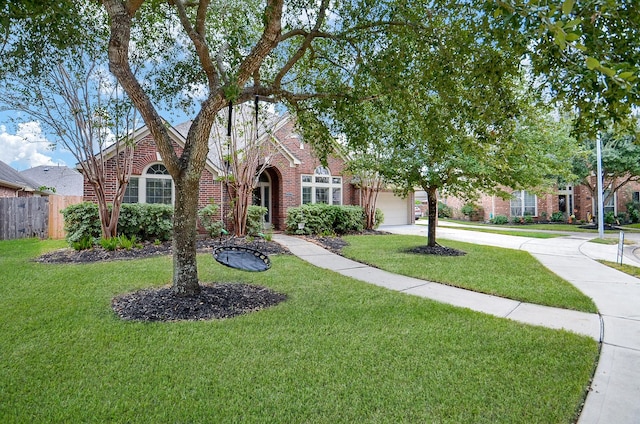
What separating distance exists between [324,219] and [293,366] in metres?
12.6

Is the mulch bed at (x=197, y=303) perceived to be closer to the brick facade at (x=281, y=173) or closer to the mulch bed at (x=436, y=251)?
the mulch bed at (x=436, y=251)

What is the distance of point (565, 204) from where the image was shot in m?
28.3

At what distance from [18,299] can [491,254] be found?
11086 millimetres

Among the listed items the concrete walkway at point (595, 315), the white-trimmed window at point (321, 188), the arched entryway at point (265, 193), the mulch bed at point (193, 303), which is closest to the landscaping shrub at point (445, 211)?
the white-trimmed window at point (321, 188)

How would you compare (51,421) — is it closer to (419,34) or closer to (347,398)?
(347,398)

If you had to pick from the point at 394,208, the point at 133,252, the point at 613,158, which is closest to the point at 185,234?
the point at 133,252

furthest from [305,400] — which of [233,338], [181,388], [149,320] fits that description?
[149,320]

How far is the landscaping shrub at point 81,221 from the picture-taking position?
10.6 m

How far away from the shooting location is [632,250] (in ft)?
41.7

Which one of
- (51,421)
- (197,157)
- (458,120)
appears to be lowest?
(51,421)

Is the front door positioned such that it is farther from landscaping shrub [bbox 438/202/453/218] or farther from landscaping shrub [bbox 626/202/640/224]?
landscaping shrub [bbox 626/202/640/224]

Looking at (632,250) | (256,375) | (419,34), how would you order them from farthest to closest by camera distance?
(632,250) < (419,34) < (256,375)

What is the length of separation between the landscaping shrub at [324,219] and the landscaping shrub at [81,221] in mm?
7157

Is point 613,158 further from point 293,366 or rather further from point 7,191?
Result: point 7,191
